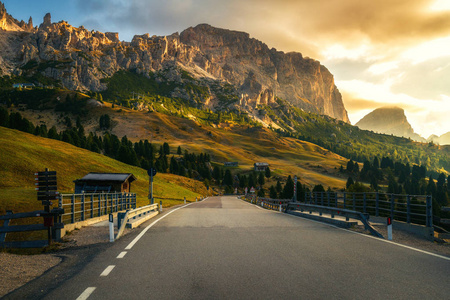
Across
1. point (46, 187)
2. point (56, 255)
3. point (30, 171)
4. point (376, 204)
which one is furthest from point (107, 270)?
point (30, 171)

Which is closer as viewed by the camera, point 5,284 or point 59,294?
point 59,294

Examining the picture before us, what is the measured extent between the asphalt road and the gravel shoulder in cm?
90

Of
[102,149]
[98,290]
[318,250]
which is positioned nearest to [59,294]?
[98,290]

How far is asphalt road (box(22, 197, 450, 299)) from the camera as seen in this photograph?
5602 millimetres

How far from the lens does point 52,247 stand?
10.8 metres

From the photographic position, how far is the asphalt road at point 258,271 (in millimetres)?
5602

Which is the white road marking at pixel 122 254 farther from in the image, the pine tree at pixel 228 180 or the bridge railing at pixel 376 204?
the pine tree at pixel 228 180

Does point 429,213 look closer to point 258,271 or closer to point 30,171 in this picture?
point 258,271

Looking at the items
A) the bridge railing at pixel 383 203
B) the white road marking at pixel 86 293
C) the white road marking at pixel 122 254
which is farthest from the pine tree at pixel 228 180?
the white road marking at pixel 86 293

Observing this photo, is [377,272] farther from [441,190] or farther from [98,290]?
[441,190]

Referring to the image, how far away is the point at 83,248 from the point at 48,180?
282cm

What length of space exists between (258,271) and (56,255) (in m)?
6.02

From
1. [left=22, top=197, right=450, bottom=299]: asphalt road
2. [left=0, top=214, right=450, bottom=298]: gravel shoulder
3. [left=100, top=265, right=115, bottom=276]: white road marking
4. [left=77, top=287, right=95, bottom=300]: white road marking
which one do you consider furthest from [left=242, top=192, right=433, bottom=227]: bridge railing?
[left=77, top=287, right=95, bottom=300]: white road marking

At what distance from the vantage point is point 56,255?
31.2ft
